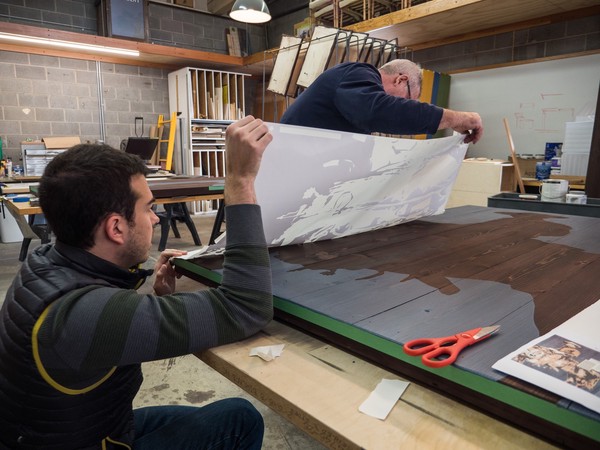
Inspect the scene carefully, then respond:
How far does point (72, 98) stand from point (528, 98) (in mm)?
5372

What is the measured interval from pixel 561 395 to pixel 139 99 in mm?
6435

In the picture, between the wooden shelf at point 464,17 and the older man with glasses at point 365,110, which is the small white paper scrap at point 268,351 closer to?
the older man with glasses at point 365,110

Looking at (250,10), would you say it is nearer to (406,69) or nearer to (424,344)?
(406,69)

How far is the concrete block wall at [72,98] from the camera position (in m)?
5.11

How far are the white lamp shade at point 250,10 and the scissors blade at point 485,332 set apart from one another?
4.24m

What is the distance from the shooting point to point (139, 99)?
5996mm

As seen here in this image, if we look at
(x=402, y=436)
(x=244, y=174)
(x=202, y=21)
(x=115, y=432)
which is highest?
(x=202, y=21)

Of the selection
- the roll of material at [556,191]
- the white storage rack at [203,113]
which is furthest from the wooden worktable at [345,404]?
the white storage rack at [203,113]

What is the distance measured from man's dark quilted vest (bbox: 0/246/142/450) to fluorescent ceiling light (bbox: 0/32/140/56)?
16.7 feet

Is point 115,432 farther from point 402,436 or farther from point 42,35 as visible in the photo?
point 42,35

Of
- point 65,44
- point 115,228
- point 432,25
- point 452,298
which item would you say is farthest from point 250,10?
point 452,298

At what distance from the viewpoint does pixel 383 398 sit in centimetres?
52

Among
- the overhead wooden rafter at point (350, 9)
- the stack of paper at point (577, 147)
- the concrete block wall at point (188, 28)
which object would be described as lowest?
the stack of paper at point (577, 147)

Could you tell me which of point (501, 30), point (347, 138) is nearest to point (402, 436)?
point (347, 138)
